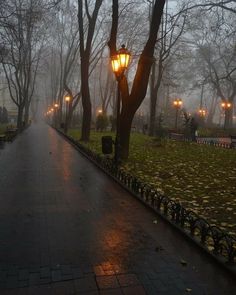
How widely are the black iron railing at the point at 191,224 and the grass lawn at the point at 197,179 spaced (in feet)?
1.87

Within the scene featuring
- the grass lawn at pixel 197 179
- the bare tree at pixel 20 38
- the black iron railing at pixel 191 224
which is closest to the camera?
the black iron railing at pixel 191 224

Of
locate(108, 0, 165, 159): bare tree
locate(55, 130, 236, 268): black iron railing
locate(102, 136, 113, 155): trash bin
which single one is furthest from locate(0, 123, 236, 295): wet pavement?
locate(108, 0, 165, 159): bare tree

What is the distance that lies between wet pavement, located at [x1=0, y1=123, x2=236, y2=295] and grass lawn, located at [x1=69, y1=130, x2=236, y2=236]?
3.78 feet

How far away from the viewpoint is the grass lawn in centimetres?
782

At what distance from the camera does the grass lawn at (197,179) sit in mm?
7823

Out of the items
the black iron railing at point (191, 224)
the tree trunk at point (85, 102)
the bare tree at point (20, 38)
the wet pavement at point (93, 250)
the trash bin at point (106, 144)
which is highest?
the bare tree at point (20, 38)

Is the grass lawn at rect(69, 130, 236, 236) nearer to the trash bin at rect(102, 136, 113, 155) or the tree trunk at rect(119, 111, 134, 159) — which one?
the tree trunk at rect(119, 111, 134, 159)

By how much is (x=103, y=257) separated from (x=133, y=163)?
9115 millimetres

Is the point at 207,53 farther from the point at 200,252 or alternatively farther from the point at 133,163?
the point at 200,252

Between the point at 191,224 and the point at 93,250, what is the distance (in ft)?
5.63

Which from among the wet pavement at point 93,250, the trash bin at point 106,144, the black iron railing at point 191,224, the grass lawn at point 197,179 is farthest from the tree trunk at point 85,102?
the wet pavement at point 93,250

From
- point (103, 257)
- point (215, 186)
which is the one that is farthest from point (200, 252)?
point (215, 186)

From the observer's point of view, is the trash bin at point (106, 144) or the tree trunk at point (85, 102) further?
the tree trunk at point (85, 102)

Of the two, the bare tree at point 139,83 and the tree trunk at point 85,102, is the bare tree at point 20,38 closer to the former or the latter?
the tree trunk at point 85,102
